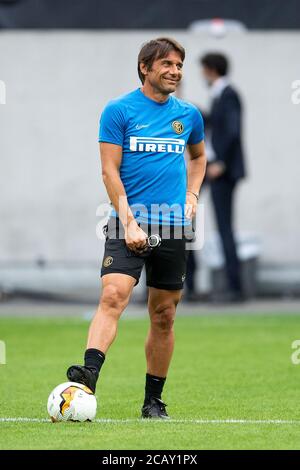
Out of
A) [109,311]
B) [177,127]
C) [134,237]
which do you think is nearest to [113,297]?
[109,311]

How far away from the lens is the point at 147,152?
7.86 meters

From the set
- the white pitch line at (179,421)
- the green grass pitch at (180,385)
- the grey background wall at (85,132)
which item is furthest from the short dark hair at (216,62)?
the white pitch line at (179,421)

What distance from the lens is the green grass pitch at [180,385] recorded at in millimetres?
7047

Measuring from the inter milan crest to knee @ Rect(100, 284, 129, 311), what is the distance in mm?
1028

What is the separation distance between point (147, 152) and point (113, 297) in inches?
35.0

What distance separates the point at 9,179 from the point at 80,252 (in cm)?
128

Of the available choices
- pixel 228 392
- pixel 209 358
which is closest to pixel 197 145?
pixel 228 392

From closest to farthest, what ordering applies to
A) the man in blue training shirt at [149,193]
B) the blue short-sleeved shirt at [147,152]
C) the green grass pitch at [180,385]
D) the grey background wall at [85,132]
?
1. the green grass pitch at [180,385]
2. the man in blue training shirt at [149,193]
3. the blue short-sleeved shirt at [147,152]
4. the grey background wall at [85,132]

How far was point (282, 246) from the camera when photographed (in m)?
16.6

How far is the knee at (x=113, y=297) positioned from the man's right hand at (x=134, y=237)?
10.0 inches

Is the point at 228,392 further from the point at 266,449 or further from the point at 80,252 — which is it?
the point at 80,252

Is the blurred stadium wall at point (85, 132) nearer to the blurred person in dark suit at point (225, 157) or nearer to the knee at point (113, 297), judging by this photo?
the blurred person in dark suit at point (225, 157)

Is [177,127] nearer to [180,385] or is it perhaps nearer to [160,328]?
[160,328]
